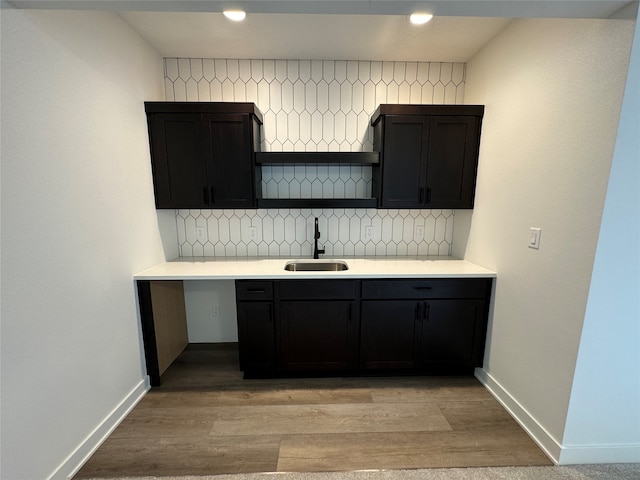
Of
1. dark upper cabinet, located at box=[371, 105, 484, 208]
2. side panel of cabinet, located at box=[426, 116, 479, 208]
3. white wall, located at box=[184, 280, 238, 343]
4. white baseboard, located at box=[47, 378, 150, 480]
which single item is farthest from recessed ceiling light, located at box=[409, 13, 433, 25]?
white baseboard, located at box=[47, 378, 150, 480]

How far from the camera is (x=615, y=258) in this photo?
1.24 m

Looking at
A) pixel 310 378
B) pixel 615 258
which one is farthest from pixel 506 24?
pixel 310 378

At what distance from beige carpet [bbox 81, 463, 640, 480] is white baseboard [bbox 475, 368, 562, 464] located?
0.30 ft

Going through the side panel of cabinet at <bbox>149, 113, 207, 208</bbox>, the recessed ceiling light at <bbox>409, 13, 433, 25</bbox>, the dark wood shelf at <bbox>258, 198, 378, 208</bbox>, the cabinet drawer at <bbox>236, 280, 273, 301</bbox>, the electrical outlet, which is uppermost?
the recessed ceiling light at <bbox>409, 13, 433, 25</bbox>

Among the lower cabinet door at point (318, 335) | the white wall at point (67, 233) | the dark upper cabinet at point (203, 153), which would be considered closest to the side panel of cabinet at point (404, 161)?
the lower cabinet door at point (318, 335)

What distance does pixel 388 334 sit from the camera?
204 cm

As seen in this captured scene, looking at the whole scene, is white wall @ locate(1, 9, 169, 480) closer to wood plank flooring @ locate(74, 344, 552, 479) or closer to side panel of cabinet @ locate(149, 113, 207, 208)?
side panel of cabinet @ locate(149, 113, 207, 208)

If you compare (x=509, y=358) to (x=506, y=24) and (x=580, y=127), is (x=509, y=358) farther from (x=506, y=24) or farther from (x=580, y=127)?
(x=506, y=24)

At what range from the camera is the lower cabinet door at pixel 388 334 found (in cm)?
200

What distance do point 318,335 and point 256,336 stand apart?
18.5 inches

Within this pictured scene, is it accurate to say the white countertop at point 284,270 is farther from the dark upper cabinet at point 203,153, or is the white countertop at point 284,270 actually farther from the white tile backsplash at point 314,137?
the dark upper cabinet at point 203,153

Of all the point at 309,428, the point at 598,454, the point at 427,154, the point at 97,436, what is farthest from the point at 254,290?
the point at 598,454

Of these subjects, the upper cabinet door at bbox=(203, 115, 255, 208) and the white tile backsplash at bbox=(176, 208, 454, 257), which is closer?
the upper cabinet door at bbox=(203, 115, 255, 208)

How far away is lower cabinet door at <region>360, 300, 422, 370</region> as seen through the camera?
2.00 m
